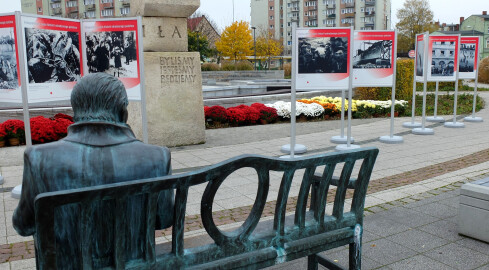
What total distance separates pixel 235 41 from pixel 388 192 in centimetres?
5805

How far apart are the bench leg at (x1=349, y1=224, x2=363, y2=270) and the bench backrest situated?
6 centimetres

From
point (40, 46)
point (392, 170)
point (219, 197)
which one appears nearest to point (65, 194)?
point (219, 197)

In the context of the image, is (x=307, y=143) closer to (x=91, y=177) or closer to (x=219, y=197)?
(x=219, y=197)

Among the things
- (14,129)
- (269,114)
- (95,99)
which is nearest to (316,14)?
(269,114)

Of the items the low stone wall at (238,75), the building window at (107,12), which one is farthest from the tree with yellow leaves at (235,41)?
the building window at (107,12)

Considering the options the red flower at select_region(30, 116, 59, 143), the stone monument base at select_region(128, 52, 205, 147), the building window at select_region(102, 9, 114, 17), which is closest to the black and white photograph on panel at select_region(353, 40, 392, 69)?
the stone monument base at select_region(128, 52, 205, 147)

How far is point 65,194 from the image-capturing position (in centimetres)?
197

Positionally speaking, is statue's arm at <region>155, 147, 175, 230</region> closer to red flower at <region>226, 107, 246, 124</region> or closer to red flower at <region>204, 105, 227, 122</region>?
A: red flower at <region>204, 105, 227, 122</region>

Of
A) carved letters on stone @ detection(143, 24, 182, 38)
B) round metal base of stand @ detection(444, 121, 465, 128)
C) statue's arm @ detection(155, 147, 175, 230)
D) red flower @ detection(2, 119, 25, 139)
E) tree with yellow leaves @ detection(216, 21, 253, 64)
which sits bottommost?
round metal base of stand @ detection(444, 121, 465, 128)

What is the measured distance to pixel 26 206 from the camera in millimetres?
2113

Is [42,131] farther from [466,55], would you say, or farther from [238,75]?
[238,75]

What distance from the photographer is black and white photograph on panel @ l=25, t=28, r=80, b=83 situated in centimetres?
589

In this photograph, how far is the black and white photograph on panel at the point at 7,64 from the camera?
19.3 feet

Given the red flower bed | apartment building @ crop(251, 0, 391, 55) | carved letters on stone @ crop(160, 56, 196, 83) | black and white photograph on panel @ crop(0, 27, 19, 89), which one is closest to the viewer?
black and white photograph on panel @ crop(0, 27, 19, 89)
